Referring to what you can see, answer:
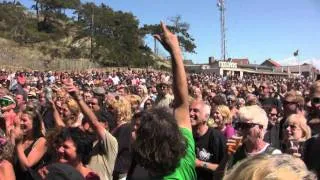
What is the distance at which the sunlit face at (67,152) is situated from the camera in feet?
13.0

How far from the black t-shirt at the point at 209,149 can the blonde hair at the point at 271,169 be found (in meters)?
2.95

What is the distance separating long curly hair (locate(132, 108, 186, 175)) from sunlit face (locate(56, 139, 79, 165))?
1027mm

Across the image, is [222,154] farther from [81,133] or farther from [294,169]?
[294,169]

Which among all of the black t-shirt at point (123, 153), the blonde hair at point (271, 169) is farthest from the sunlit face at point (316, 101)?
the blonde hair at point (271, 169)

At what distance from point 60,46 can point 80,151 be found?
79221 mm

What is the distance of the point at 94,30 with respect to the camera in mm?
80000

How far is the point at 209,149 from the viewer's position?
4898 millimetres

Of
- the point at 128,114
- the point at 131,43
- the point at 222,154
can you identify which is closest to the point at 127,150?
the point at 128,114

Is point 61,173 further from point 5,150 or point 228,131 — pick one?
point 228,131

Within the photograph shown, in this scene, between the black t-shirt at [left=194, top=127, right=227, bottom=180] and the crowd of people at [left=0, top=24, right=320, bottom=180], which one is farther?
the black t-shirt at [left=194, top=127, right=227, bottom=180]

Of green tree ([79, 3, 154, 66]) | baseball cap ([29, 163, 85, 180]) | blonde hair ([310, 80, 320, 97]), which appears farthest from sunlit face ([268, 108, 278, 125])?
green tree ([79, 3, 154, 66])

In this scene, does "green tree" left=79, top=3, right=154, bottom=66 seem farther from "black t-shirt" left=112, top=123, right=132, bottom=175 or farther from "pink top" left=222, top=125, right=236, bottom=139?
"black t-shirt" left=112, top=123, right=132, bottom=175

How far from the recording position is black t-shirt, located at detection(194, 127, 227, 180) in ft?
15.9

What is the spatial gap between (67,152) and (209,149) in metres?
1.48
